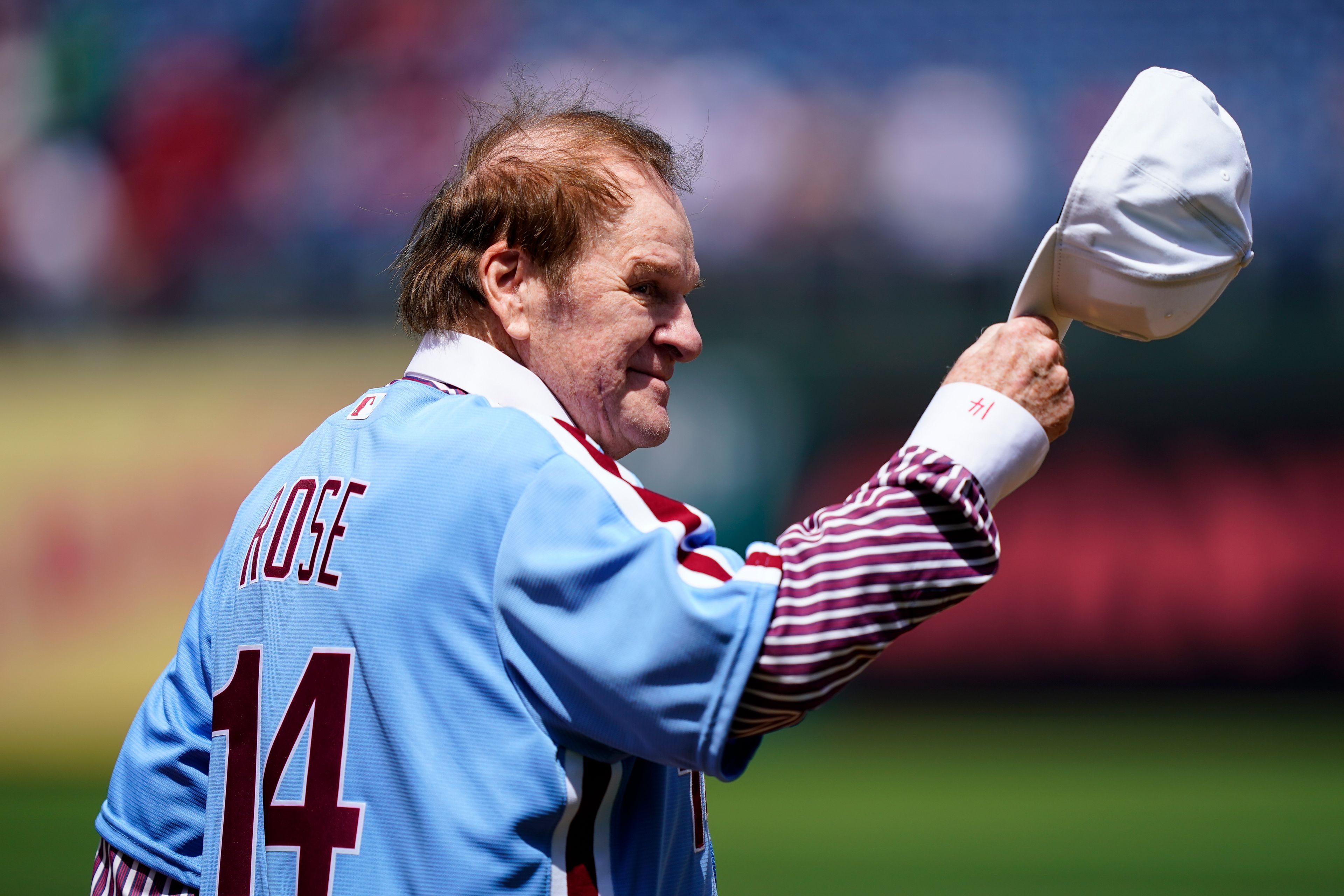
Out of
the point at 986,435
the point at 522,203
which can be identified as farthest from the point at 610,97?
the point at 986,435

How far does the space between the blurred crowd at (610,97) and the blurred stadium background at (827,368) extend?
26mm

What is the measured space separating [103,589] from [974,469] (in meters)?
6.02

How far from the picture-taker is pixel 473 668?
3.54 ft

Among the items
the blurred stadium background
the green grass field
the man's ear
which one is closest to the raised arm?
the man's ear

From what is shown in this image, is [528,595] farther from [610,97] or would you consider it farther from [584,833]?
[610,97]

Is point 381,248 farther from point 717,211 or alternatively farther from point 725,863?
point 725,863

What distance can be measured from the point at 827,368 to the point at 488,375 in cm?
528

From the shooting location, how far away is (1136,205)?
1227 millimetres

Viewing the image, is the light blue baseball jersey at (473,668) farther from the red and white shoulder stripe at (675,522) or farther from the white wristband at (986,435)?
the white wristband at (986,435)

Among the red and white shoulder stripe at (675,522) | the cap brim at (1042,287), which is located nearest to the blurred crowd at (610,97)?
the cap brim at (1042,287)

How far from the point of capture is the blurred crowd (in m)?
6.89

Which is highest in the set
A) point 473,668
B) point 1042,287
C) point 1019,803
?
point 1042,287

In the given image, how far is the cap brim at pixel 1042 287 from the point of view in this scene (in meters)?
1.27

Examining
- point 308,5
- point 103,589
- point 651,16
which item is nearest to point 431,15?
point 308,5
